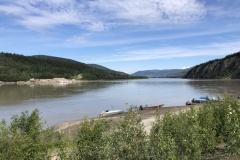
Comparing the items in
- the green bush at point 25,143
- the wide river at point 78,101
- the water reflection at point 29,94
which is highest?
the green bush at point 25,143

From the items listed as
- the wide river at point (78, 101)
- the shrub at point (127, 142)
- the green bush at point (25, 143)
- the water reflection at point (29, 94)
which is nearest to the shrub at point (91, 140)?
the shrub at point (127, 142)

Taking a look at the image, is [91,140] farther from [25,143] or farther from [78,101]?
[78,101]

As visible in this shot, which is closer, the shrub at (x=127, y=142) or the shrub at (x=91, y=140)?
the shrub at (x=127, y=142)

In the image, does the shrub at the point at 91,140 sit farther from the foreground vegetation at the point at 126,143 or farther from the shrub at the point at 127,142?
the shrub at the point at 127,142

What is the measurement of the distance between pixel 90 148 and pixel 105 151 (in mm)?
1674

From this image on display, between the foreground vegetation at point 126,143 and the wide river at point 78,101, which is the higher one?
the foreground vegetation at point 126,143

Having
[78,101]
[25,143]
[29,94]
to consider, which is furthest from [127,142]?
[29,94]

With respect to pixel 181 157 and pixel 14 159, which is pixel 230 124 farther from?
pixel 14 159

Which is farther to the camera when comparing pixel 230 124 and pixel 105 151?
pixel 230 124

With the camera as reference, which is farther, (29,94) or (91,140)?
(29,94)

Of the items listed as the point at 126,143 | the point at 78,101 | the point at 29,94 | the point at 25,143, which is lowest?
the point at 78,101

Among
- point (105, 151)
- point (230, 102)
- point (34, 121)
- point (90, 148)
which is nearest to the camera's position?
point (105, 151)

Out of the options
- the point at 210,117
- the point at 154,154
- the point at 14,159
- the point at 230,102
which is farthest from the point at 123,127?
the point at 230,102

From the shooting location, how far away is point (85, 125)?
1789cm
